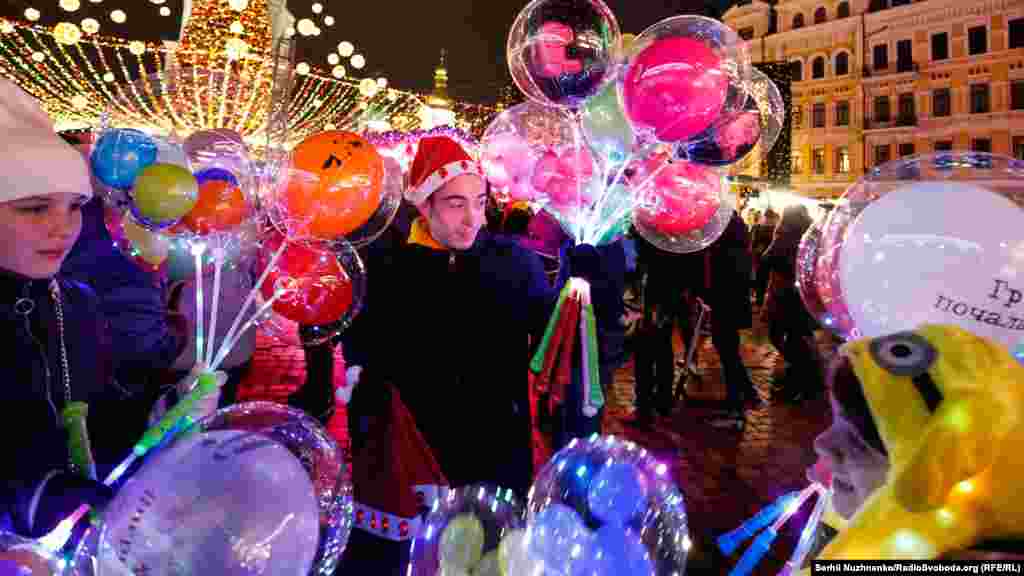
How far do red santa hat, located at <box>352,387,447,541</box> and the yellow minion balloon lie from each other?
1514mm

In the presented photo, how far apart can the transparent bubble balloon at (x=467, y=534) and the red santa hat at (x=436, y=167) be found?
1.27 m

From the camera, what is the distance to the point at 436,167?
257 cm

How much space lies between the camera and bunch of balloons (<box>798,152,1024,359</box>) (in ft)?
4.84

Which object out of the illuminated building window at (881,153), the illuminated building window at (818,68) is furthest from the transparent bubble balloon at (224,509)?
the illuminated building window at (818,68)

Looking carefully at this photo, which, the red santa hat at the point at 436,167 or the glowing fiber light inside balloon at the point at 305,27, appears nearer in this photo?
the red santa hat at the point at 436,167

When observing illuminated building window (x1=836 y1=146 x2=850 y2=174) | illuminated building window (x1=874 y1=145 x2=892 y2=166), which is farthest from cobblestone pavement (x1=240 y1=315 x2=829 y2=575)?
illuminated building window (x1=836 y1=146 x2=850 y2=174)

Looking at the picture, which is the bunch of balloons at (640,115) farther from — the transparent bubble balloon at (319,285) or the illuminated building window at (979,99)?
the illuminated building window at (979,99)

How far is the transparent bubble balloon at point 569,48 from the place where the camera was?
273 cm

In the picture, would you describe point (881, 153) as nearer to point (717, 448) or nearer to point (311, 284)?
point (717, 448)

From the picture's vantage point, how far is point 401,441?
223 centimetres

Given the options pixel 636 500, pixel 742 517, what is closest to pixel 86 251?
pixel 636 500

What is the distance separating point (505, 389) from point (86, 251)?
160 cm

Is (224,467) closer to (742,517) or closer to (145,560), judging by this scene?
(145,560)

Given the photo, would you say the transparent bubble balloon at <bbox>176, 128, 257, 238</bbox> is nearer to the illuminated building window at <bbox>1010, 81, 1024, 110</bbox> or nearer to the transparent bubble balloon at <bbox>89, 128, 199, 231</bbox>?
the transparent bubble balloon at <bbox>89, 128, 199, 231</bbox>
